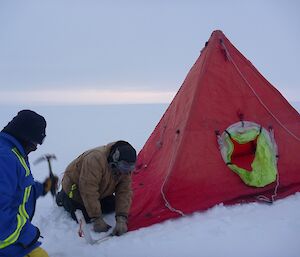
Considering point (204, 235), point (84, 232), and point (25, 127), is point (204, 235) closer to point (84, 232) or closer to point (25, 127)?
point (84, 232)

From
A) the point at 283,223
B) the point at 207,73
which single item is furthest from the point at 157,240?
the point at 207,73

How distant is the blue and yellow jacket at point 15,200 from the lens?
2.07 m

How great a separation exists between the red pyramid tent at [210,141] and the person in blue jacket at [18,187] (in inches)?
60.5

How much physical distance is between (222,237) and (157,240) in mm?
597

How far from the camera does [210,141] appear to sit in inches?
168

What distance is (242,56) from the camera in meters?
4.76

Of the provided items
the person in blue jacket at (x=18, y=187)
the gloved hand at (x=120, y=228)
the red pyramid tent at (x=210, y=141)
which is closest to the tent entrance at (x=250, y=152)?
the red pyramid tent at (x=210, y=141)

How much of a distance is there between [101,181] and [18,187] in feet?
4.67

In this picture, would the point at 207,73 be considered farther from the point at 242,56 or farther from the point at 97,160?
the point at 97,160

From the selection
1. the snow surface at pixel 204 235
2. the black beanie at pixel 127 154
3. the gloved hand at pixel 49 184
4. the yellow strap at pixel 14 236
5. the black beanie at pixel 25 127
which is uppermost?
the black beanie at pixel 25 127

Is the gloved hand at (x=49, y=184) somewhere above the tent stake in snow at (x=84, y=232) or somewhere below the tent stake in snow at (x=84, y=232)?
above

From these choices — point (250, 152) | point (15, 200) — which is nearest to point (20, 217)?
point (15, 200)

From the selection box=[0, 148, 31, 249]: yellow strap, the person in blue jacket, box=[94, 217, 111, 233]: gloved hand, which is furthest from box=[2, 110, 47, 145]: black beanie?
box=[94, 217, 111, 233]: gloved hand

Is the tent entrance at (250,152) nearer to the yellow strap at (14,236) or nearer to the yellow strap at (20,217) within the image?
the yellow strap at (20,217)
